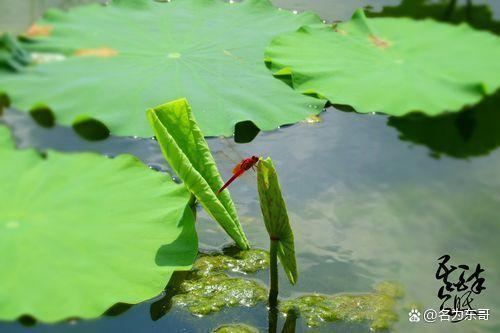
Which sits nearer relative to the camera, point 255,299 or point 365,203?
point 255,299

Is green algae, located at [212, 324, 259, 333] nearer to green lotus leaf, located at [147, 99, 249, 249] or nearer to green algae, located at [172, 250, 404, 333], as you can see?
green algae, located at [172, 250, 404, 333]

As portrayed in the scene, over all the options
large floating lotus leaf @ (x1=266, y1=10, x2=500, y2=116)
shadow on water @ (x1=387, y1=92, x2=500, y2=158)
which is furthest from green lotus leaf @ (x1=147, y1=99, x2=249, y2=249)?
shadow on water @ (x1=387, y1=92, x2=500, y2=158)

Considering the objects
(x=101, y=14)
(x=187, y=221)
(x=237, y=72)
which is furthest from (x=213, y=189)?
(x=101, y=14)

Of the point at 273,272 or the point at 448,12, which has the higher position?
the point at 448,12

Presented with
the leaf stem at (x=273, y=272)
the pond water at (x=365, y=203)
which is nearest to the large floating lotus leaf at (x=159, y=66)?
the pond water at (x=365, y=203)

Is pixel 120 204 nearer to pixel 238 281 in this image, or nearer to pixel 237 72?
pixel 238 281

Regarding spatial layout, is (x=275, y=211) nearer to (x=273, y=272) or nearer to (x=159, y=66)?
(x=273, y=272)

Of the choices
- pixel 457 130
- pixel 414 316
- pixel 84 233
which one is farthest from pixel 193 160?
pixel 457 130
